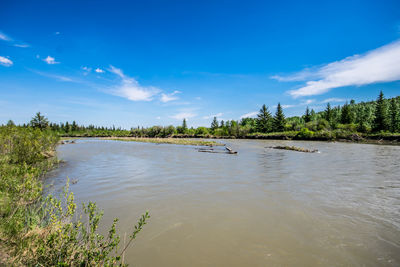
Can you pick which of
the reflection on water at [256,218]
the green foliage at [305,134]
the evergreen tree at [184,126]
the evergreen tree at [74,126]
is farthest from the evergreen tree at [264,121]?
the evergreen tree at [74,126]

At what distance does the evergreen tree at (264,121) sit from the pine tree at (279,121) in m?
2.98

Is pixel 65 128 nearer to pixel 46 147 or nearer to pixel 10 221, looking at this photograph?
pixel 46 147

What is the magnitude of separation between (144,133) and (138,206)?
101886 millimetres

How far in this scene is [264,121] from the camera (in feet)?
267

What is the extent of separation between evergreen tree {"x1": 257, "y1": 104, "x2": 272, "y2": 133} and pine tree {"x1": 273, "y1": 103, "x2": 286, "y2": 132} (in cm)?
298

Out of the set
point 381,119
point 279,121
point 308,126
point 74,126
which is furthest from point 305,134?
point 74,126

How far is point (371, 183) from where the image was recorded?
9.83 metres

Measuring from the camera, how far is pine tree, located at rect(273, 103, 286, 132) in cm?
7719

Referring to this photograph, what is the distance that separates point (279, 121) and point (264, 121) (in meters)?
6.32

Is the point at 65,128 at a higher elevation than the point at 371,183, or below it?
higher

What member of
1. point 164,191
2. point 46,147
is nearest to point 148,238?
point 164,191

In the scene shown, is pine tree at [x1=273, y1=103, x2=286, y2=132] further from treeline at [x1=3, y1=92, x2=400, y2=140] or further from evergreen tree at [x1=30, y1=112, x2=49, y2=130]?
evergreen tree at [x1=30, y1=112, x2=49, y2=130]

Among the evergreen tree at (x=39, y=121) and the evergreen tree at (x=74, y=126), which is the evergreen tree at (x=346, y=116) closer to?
the evergreen tree at (x=39, y=121)

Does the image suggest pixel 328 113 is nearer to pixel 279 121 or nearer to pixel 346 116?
pixel 346 116
